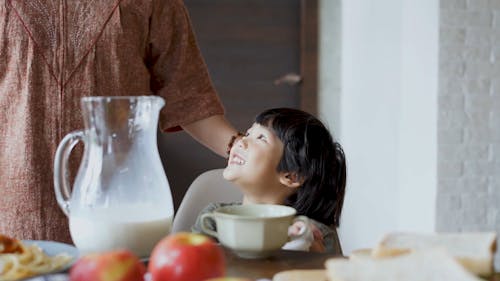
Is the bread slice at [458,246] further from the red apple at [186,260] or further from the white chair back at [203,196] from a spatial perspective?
the white chair back at [203,196]

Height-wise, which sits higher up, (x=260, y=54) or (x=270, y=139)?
(x=260, y=54)

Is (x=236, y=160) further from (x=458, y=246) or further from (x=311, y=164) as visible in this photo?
(x=458, y=246)

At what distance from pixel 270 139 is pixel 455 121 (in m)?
1.51

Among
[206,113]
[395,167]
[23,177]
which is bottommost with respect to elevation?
[395,167]

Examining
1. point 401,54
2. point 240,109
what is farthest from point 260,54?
point 401,54

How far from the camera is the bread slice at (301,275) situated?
2.63ft

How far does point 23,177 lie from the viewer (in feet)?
4.37

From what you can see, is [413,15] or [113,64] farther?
[413,15]

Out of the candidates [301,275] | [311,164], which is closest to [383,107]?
[311,164]

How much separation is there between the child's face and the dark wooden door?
208 centimetres

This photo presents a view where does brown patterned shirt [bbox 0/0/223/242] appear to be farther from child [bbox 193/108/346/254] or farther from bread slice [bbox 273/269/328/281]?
bread slice [bbox 273/269/328/281]

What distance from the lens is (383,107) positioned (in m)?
3.08

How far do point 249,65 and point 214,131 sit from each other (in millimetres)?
2079

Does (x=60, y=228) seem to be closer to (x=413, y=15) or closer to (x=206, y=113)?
(x=206, y=113)
